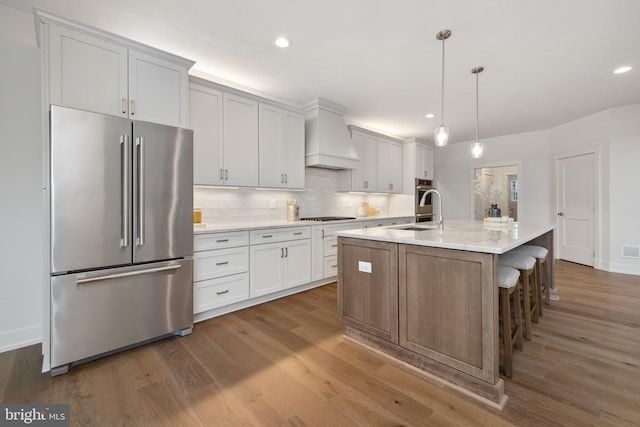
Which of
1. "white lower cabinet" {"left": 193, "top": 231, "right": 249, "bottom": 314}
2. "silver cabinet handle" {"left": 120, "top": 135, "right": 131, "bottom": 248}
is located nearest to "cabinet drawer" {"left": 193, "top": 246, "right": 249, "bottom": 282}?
"white lower cabinet" {"left": 193, "top": 231, "right": 249, "bottom": 314}

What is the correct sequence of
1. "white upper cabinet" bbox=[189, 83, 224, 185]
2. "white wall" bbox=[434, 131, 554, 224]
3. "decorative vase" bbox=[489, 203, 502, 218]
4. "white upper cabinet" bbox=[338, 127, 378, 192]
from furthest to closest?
"white wall" bbox=[434, 131, 554, 224] < "white upper cabinet" bbox=[338, 127, 378, 192] < "decorative vase" bbox=[489, 203, 502, 218] < "white upper cabinet" bbox=[189, 83, 224, 185]

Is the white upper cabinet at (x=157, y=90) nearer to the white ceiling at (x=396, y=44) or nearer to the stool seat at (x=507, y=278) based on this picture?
the white ceiling at (x=396, y=44)

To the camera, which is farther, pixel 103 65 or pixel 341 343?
pixel 341 343

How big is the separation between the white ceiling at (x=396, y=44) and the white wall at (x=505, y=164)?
169cm

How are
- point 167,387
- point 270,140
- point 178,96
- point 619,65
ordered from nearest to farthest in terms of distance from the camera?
1. point 167,387
2. point 178,96
3. point 619,65
4. point 270,140

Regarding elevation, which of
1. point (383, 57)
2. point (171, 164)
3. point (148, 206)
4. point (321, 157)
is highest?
point (383, 57)

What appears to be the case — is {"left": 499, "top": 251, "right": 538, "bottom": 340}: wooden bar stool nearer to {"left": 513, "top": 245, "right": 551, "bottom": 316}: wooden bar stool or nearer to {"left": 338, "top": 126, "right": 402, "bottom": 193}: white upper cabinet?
{"left": 513, "top": 245, "right": 551, "bottom": 316}: wooden bar stool

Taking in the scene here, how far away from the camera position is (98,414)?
59.7 inches

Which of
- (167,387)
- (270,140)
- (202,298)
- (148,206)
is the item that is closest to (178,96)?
(148,206)

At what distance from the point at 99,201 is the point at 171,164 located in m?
0.57

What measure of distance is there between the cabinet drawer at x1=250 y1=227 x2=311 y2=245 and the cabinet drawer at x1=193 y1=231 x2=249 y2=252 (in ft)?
0.39

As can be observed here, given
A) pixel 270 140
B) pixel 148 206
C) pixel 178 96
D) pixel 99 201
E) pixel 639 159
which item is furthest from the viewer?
pixel 639 159

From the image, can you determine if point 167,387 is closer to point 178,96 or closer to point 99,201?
point 99,201

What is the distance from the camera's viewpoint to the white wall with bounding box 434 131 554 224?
225 inches
